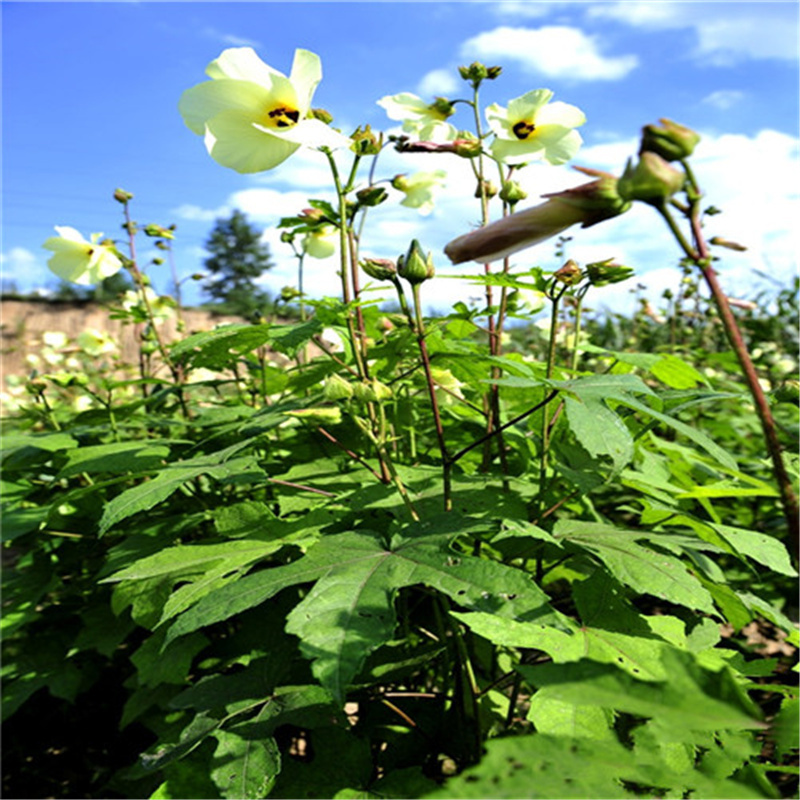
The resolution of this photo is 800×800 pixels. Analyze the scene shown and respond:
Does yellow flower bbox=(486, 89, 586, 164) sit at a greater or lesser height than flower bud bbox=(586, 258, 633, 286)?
greater

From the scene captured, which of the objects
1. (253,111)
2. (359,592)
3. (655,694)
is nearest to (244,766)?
(359,592)

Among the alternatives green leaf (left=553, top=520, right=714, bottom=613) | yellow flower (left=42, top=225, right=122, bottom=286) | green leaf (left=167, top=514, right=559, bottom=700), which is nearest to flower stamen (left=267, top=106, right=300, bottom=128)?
green leaf (left=167, top=514, right=559, bottom=700)

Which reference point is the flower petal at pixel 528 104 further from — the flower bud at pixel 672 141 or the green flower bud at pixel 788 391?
the flower bud at pixel 672 141

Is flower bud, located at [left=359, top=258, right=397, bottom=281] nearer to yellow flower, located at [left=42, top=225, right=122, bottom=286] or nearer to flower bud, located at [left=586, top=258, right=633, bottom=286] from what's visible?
flower bud, located at [left=586, top=258, right=633, bottom=286]

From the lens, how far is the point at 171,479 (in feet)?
4.01

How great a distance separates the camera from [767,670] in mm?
1042

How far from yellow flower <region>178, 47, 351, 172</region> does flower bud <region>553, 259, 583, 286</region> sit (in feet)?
1.45

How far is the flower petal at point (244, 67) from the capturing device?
1.16m

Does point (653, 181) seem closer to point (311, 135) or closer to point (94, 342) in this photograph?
point (311, 135)

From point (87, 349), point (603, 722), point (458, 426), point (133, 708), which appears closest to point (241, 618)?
point (133, 708)

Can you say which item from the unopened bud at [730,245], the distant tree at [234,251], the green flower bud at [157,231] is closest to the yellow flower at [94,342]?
the green flower bud at [157,231]

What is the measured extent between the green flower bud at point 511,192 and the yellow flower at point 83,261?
128 cm

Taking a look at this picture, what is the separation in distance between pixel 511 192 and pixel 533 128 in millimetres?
181

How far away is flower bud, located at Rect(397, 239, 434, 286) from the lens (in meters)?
1.14
